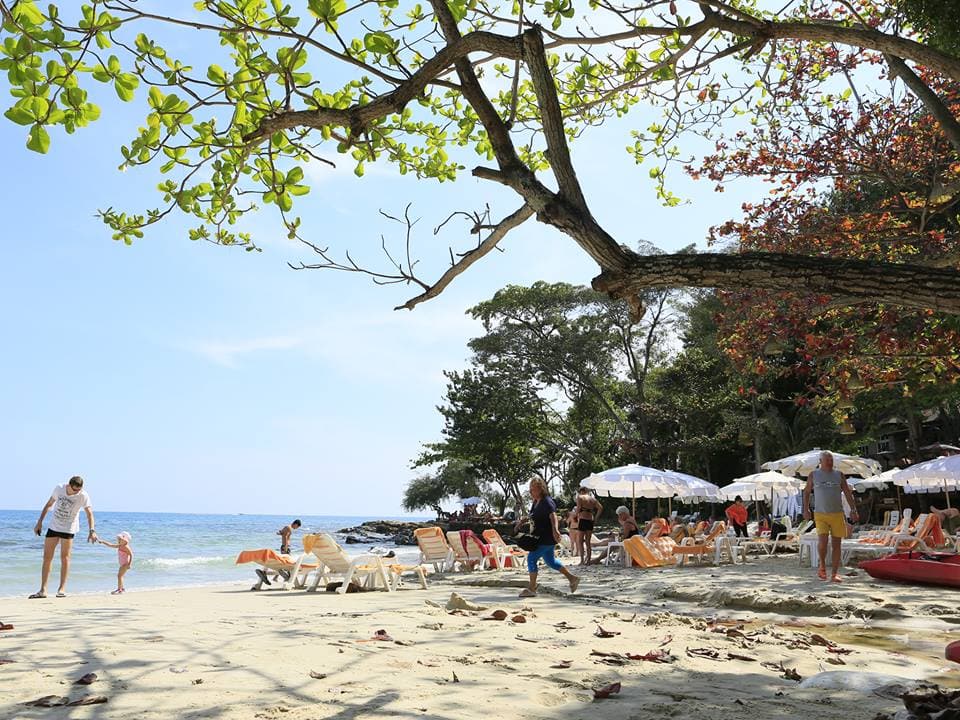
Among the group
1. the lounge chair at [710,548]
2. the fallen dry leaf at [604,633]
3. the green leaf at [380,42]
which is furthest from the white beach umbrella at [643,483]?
the green leaf at [380,42]

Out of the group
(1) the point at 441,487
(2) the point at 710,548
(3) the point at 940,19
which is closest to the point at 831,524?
(2) the point at 710,548

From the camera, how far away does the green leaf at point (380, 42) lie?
14.1 ft

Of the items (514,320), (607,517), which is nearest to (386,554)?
(514,320)

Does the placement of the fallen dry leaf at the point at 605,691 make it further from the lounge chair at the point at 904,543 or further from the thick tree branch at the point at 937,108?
the lounge chair at the point at 904,543

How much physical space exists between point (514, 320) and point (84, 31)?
1241 inches

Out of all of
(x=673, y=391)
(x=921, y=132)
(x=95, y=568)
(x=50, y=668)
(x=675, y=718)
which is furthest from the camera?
(x=673, y=391)

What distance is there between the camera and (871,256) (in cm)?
1036

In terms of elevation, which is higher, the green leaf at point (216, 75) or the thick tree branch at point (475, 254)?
the green leaf at point (216, 75)

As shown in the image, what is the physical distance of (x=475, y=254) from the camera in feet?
14.4

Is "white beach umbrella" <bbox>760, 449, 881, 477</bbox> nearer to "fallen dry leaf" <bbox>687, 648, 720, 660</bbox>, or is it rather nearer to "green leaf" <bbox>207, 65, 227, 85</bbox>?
"fallen dry leaf" <bbox>687, 648, 720, 660</bbox>

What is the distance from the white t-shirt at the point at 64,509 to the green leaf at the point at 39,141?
302 inches

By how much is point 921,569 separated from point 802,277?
7.99 meters

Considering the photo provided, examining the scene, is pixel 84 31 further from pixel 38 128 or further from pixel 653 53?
pixel 653 53

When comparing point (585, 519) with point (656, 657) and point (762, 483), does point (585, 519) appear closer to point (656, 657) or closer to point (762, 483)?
point (762, 483)
